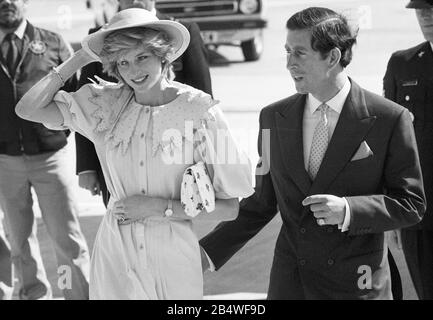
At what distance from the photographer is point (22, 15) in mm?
5836

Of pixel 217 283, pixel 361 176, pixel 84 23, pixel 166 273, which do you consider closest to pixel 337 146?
pixel 361 176

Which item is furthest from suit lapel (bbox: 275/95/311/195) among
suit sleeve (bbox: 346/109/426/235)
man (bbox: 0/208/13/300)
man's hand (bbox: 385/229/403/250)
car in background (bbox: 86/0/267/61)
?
car in background (bbox: 86/0/267/61)

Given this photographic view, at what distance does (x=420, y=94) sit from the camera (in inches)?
183

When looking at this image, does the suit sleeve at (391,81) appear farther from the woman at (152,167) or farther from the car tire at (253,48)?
the car tire at (253,48)

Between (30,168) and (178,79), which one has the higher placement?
(178,79)

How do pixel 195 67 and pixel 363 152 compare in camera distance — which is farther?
pixel 195 67

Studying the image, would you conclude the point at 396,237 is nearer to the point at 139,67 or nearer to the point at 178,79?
the point at 178,79

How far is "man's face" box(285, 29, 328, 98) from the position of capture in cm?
345

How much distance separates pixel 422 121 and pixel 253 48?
7.90 metres

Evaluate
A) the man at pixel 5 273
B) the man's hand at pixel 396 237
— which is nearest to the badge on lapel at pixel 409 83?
the man's hand at pixel 396 237

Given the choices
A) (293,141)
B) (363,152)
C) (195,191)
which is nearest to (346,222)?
(363,152)

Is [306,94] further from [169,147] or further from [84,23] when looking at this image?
[84,23]

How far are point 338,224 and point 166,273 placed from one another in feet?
1.99
